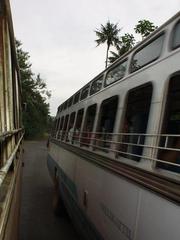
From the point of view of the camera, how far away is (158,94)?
4.11 meters

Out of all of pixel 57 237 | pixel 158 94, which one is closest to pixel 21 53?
pixel 57 237

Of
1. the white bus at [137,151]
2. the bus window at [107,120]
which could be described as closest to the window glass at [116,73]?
the white bus at [137,151]

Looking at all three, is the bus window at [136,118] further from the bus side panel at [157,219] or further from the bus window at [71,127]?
the bus window at [71,127]

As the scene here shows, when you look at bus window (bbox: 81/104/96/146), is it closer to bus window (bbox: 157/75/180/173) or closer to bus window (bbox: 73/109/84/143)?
bus window (bbox: 73/109/84/143)

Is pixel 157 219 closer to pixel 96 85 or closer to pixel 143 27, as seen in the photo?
pixel 96 85

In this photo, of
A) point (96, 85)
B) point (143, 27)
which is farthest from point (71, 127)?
point (143, 27)

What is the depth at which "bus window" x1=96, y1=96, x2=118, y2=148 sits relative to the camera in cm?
587

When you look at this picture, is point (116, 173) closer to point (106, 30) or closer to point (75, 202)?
point (75, 202)

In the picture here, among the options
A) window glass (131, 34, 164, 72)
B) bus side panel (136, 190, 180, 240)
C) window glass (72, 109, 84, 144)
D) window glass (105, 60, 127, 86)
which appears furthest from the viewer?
window glass (72, 109, 84, 144)

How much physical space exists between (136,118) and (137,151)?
55 centimetres

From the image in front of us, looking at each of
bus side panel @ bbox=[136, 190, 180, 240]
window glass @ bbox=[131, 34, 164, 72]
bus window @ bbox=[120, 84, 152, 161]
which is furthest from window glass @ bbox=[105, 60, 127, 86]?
bus side panel @ bbox=[136, 190, 180, 240]

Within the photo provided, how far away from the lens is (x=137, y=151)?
469 cm

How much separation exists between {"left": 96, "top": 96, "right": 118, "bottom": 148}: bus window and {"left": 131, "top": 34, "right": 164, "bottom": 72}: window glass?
704mm

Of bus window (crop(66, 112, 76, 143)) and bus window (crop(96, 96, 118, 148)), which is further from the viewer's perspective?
bus window (crop(66, 112, 76, 143))
